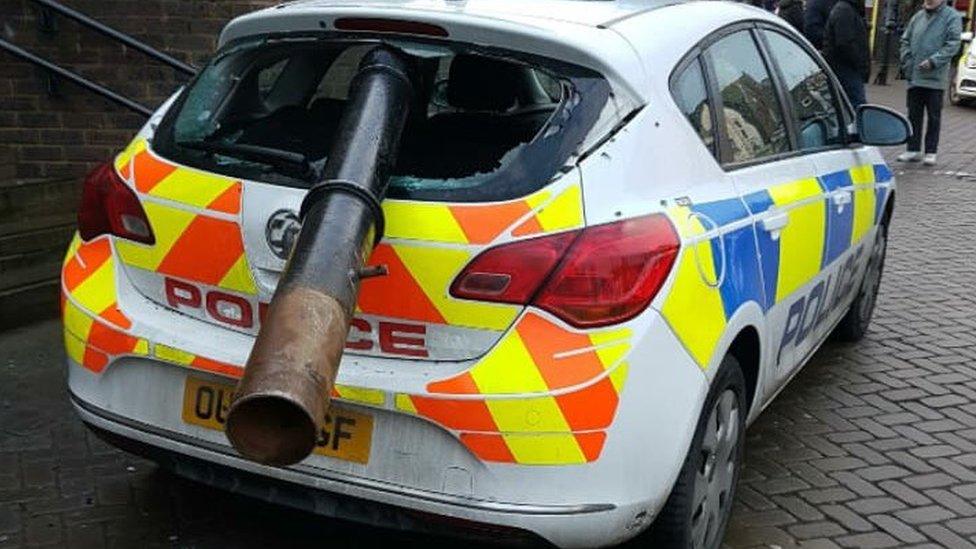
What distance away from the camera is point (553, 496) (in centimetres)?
263

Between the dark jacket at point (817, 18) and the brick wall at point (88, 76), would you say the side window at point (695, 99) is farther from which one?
the dark jacket at point (817, 18)

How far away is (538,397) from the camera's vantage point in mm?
2592

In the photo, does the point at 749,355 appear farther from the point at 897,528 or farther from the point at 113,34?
the point at 113,34

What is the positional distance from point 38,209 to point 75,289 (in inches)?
122

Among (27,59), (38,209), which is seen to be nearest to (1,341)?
(38,209)

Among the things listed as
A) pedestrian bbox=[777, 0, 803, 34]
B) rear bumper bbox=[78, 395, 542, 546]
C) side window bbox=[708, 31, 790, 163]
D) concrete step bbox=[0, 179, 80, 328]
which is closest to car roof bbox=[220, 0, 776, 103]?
side window bbox=[708, 31, 790, 163]

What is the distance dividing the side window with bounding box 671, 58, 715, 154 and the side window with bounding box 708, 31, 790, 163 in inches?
5.1

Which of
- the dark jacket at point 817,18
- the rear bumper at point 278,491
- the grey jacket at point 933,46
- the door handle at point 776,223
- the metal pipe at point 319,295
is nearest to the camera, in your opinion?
the metal pipe at point 319,295

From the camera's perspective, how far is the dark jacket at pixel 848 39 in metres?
10.9

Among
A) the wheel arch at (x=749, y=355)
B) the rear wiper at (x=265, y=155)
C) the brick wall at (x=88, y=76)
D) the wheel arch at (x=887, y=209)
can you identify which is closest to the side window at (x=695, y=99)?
the wheel arch at (x=749, y=355)

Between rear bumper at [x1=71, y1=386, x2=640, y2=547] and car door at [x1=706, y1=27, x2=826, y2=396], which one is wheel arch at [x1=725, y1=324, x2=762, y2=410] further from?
rear bumper at [x1=71, y1=386, x2=640, y2=547]

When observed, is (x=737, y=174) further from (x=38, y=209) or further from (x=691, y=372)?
(x=38, y=209)

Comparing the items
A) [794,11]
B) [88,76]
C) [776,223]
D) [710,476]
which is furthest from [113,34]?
[794,11]

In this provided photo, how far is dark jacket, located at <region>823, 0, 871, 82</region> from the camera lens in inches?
428
